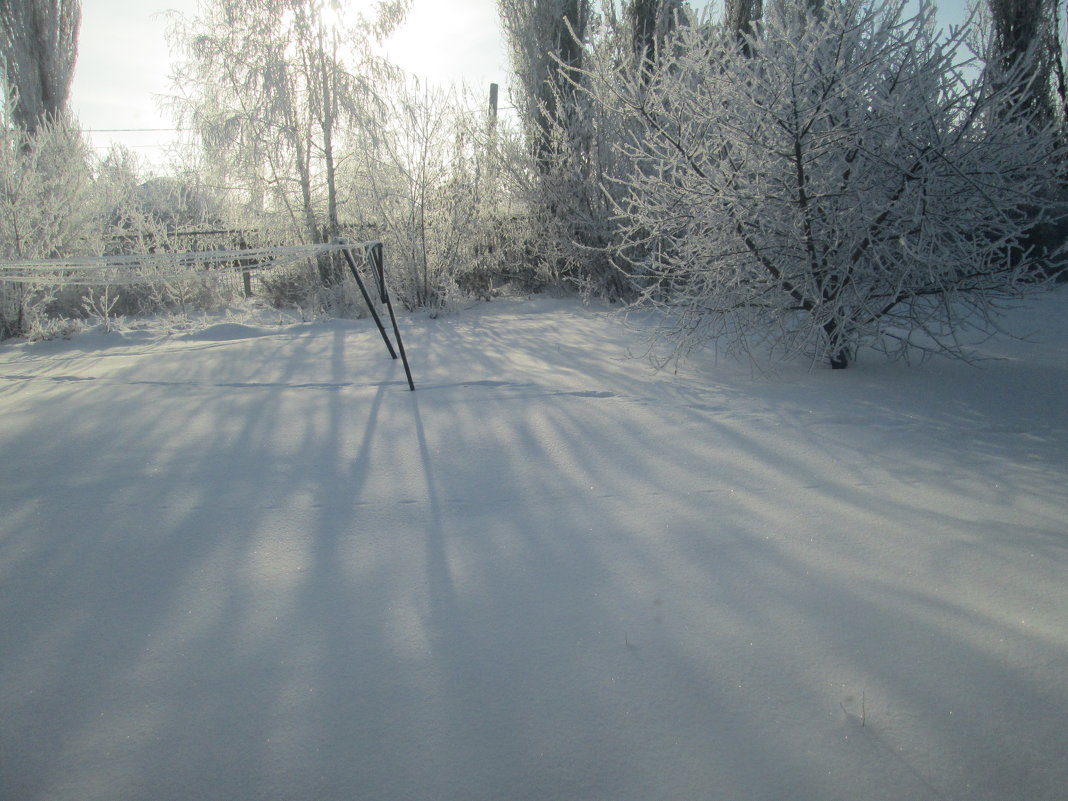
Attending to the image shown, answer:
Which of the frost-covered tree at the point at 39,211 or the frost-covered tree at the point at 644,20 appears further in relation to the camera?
the frost-covered tree at the point at 644,20

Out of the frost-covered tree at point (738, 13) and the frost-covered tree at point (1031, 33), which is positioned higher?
the frost-covered tree at point (738, 13)

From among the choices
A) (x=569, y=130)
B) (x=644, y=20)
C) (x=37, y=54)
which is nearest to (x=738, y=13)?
(x=644, y=20)

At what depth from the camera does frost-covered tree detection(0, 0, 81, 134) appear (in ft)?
33.4

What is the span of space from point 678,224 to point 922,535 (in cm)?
253

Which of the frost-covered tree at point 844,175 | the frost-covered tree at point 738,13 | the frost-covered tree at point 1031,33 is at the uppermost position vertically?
the frost-covered tree at point 738,13

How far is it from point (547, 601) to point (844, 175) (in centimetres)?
310

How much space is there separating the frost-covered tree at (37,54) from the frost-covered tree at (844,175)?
1044cm

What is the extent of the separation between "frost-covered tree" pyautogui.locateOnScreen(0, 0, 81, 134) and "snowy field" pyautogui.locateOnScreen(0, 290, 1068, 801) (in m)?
9.27

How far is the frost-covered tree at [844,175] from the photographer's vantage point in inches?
136

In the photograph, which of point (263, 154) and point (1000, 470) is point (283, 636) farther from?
point (263, 154)

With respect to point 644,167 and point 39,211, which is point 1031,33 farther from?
point 39,211

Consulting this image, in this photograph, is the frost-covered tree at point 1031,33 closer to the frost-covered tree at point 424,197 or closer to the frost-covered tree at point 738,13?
the frost-covered tree at point 738,13

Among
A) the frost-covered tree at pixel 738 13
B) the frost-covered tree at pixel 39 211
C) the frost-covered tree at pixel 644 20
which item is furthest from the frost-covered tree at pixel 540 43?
the frost-covered tree at pixel 39 211

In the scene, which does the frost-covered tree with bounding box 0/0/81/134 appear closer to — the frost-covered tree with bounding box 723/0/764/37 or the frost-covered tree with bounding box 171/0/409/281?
the frost-covered tree with bounding box 171/0/409/281
